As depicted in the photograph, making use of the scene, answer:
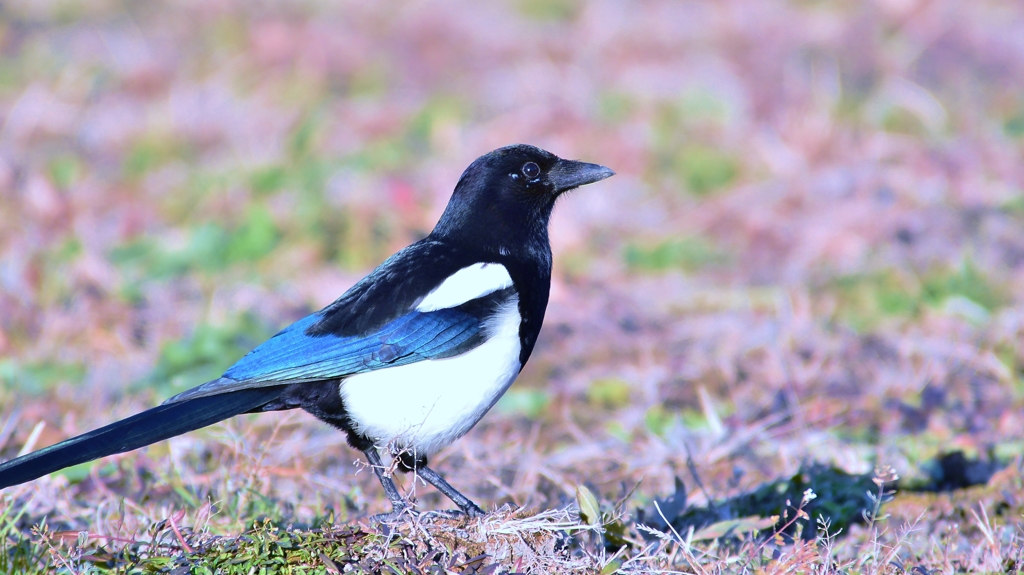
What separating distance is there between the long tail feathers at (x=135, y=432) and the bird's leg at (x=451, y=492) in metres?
0.44

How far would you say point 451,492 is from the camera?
286 centimetres

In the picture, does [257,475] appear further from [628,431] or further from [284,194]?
[284,194]

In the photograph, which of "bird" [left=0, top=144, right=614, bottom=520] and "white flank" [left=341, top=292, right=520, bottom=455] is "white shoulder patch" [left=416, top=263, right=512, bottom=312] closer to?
"bird" [left=0, top=144, right=614, bottom=520]

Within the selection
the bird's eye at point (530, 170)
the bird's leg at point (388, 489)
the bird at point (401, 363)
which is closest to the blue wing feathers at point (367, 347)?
the bird at point (401, 363)

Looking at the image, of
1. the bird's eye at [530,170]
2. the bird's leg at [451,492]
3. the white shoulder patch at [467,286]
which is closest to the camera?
the bird's leg at [451,492]

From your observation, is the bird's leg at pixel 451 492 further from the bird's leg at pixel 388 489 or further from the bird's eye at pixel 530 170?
the bird's eye at pixel 530 170

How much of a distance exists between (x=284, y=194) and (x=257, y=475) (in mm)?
3585

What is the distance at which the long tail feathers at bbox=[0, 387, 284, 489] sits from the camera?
7.86ft

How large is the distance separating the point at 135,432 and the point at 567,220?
3787mm

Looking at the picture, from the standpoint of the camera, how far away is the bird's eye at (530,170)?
345 centimetres

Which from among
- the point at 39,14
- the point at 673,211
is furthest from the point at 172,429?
the point at 39,14

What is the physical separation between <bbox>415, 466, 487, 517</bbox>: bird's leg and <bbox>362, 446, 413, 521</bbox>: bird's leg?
0.11 meters

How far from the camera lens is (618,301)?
522 cm

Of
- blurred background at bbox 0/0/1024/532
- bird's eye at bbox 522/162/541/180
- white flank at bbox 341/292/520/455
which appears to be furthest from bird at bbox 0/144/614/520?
bird's eye at bbox 522/162/541/180
